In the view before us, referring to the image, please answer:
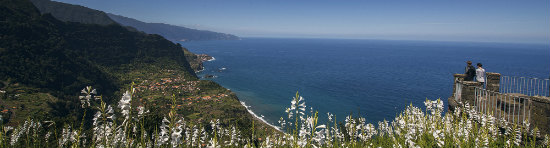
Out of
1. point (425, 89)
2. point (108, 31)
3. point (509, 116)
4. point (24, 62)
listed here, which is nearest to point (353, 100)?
point (425, 89)

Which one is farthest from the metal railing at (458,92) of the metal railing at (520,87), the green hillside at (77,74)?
the green hillside at (77,74)

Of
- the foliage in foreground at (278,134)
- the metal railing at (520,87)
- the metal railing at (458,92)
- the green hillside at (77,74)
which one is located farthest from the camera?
the green hillside at (77,74)

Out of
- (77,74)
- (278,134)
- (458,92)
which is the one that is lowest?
(77,74)

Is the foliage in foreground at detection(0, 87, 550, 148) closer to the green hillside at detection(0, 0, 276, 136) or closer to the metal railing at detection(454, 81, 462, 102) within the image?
the metal railing at detection(454, 81, 462, 102)

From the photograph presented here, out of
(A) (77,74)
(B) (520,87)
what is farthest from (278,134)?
(A) (77,74)

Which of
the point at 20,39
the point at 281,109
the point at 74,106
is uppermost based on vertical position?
the point at 20,39

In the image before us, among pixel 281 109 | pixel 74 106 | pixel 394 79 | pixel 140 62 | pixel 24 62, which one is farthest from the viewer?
pixel 140 62

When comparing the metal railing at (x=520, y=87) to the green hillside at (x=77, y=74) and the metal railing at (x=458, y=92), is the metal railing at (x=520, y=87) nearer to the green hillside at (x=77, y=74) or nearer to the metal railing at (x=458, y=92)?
the metal railing at (x=458, y=92)

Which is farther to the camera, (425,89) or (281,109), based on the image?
(425,89)

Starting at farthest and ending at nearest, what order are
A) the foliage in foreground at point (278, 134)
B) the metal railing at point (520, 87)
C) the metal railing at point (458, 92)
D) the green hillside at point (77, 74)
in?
the green hillside at point (77, 74), the metal railing at point (458, 92), the metal railing at point (520, 87), the foliage in foreground at point (278, 134)

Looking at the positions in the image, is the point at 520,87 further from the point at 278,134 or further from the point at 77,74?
the point at 77,74

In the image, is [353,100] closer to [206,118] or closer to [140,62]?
[206,118]
